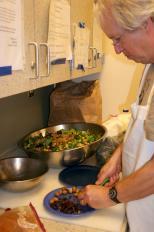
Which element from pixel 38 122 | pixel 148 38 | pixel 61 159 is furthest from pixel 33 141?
pixel 148 38

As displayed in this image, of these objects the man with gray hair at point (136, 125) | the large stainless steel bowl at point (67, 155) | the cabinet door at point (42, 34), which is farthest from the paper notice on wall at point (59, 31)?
the large stainless steel bowl at point (67, 155)

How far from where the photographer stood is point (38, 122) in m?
1.75

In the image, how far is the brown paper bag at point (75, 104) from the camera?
1.67 metres

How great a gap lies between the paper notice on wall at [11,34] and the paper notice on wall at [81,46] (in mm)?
467

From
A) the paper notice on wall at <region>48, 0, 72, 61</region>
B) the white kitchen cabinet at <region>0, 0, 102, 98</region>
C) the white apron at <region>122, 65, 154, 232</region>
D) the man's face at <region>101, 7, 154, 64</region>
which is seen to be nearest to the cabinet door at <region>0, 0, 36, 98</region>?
the white kitchen cabinet at <region>0, 0, 102, 98</region>

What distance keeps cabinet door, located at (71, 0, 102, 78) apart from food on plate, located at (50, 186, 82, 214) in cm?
49

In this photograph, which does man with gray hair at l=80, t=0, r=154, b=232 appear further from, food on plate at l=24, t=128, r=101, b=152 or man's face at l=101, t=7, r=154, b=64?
food on plate at l=24, t=128, r=101, b=152

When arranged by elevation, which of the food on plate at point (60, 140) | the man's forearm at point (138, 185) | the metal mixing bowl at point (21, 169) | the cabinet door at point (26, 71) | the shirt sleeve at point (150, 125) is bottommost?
the metal mixing bowl at point (21, 169)

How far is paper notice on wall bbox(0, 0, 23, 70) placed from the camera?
30.8 inches

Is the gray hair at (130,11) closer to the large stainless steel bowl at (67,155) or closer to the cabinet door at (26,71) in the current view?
the cabinet door at (26,71)

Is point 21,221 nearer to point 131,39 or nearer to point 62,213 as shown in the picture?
point 62,213

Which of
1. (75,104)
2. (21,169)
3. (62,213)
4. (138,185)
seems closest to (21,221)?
(62,213)

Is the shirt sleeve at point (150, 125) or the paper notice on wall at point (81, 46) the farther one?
the paper notice on wall at point (81, 46)

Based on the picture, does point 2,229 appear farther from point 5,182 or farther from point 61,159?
point 61,159
